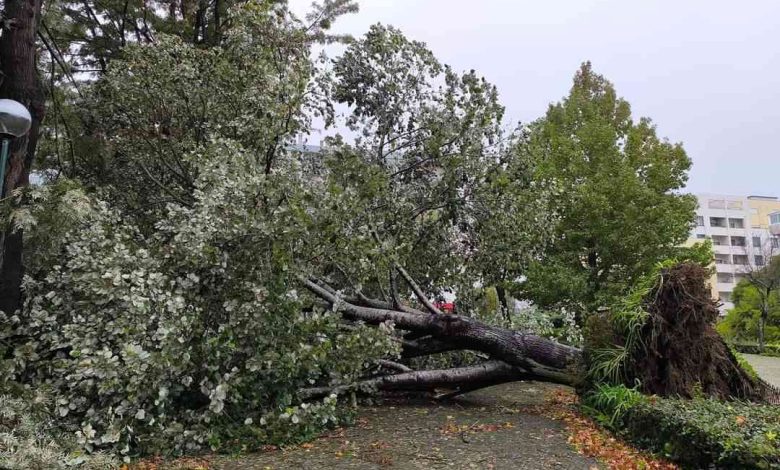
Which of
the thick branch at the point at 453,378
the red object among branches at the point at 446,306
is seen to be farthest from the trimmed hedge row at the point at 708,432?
the red object among branches at the point at 446,306

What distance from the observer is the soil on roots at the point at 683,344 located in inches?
201

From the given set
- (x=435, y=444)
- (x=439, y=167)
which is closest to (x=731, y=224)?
(x=439, y=167)

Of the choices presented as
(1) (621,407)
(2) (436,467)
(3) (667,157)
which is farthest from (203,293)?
(3) (667,157)

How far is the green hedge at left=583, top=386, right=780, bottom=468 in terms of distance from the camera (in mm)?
3389

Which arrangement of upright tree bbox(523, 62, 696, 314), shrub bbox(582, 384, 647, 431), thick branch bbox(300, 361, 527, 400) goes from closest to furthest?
shrub bbox(582, 384, 647, 431)
thick branch bbox(300, 361, 527, 400)
upright tree bbox(523, 62, 696, 314)

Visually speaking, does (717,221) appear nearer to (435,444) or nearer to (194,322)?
(435,444)

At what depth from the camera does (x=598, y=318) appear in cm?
573

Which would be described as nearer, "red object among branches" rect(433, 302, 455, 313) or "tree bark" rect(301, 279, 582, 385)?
"tree bark" rect(301, 279, 582, 385)

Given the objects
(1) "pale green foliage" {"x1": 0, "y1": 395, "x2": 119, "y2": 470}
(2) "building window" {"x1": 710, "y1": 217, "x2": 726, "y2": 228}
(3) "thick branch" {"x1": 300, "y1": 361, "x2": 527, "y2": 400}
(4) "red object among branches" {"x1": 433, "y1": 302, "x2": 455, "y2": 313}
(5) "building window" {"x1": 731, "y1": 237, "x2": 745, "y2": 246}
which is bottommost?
(1) "pale green foliage" {"x1": 0, "y1": 395, "x2": 119, "y2": 470}

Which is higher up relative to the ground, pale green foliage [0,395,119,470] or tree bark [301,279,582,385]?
tree bark [301,279,582,385]

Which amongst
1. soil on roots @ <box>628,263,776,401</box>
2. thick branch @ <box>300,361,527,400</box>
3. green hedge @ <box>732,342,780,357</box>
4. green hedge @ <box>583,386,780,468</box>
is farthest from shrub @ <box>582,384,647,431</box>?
green hedge @ <box>732,342,780,357</box>

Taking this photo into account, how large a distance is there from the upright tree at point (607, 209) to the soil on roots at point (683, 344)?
6014 mm

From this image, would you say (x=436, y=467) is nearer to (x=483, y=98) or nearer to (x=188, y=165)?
(x=483, y=98)

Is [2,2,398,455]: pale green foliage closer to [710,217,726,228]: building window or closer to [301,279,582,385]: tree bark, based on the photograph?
[301,279,582,385]: tree bark
